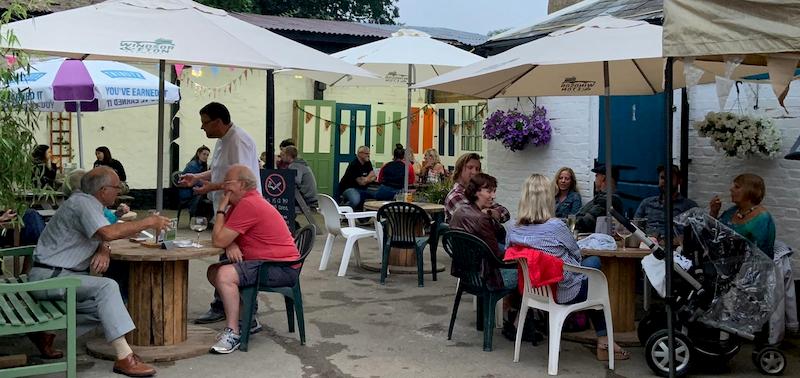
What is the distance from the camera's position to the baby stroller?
205 inches

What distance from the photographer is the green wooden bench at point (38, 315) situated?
180 inches

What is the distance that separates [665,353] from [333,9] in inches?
1045

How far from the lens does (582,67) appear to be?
709cm

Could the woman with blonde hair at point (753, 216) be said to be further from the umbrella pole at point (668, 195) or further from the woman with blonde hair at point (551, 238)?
the umbrella pole at point (668, 195)

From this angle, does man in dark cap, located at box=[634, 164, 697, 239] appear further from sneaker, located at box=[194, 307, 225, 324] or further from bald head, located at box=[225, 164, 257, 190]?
sneaker, located at box=[194, 307, 225, 324]

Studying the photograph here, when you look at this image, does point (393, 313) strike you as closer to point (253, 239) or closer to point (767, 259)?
point (253, 239)

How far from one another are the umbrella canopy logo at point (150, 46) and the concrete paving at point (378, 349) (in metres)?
1.89

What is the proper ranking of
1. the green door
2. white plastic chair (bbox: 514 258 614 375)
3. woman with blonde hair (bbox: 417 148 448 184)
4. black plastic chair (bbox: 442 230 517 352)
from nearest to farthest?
white plastic chair (bbox: 514 258 614 375), black plastic chair (bbox: 442 230 517 352), woman with blonde hair (bbox: 417 148 448 184), the green door

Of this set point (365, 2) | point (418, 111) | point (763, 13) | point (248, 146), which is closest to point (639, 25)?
point (763, 13)

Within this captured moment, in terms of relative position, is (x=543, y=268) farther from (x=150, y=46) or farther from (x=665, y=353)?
(x=150, y=46)

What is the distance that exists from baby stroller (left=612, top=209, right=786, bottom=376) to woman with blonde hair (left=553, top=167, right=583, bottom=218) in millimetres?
2577

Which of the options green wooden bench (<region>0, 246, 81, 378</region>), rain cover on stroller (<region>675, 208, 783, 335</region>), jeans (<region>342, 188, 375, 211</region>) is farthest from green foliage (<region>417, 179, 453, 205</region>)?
green wooden bench (<region>0, 246, 81, 378</region>)

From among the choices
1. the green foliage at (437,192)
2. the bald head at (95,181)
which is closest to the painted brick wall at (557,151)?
the green foliage at (437,192)

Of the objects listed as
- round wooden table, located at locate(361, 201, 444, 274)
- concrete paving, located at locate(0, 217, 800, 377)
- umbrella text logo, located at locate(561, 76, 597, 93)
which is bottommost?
concrete paving, located at locate(0, 217, 800, 377)
